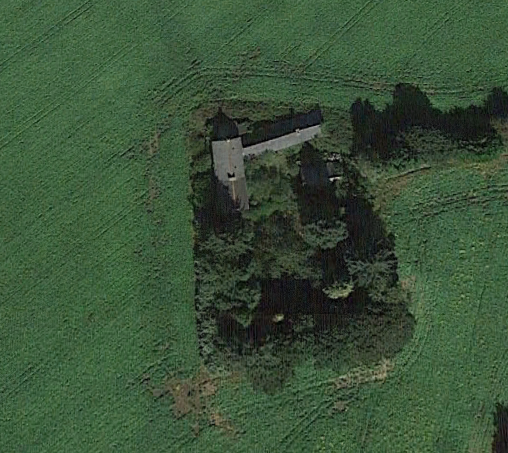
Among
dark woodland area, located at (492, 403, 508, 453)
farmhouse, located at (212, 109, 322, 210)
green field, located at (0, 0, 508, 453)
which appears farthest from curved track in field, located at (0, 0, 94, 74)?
dark woodland area, located at (492, 403, 508, 453)

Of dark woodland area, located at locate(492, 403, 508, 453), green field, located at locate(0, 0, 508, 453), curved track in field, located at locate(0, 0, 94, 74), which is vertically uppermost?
curved track in field, located at locate(0, 0, 94, 74)

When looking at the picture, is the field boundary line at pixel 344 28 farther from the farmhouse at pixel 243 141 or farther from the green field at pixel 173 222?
the farmhouse at pixel 243 141

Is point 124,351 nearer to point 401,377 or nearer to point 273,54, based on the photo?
point 401,377

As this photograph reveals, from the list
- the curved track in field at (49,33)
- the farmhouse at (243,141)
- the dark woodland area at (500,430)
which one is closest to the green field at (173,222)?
the curved track in field at (49,33)

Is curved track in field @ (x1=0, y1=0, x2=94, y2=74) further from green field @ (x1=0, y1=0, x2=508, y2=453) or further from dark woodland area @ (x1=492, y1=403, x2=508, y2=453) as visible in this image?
dark woodland area @ (x1=492, y1=403, x2=508, y2=453)

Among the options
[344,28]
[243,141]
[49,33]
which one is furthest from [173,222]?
[344,28]

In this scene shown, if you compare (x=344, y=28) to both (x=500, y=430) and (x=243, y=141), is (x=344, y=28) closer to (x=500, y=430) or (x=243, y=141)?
(x=243, y=141)
